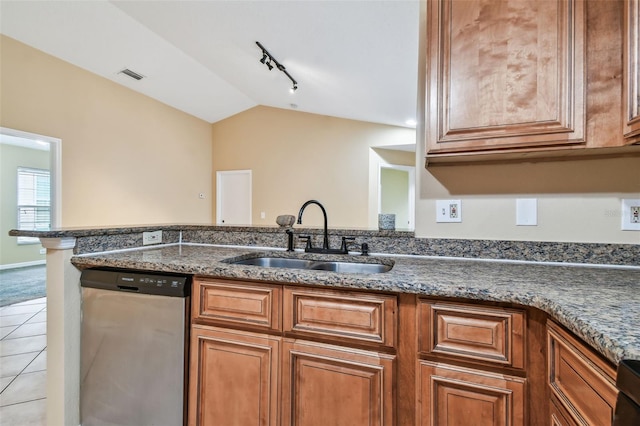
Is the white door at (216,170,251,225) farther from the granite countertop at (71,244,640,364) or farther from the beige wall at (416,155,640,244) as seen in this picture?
the beige wall at (416,155,640,244)

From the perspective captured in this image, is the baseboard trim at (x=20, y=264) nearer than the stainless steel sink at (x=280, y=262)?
No

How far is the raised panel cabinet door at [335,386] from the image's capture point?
1054 mm

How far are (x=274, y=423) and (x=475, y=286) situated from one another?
90 centimetres

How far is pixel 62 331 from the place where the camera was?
1.45 meters

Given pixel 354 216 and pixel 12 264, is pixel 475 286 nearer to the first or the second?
pixel 354 216

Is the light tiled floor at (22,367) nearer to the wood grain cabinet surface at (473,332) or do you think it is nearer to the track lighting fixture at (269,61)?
the wood grain cabinet surface at (473,332)

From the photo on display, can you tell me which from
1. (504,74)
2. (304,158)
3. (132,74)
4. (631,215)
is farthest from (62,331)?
(304,158)

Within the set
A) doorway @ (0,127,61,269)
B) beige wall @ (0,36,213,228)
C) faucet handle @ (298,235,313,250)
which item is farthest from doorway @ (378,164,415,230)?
doorway @ (0,127,61,269)

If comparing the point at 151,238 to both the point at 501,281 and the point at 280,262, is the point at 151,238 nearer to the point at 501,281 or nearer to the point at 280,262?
the point at 280,262

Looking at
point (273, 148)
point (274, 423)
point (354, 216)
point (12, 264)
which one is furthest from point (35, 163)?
point (274, 423)

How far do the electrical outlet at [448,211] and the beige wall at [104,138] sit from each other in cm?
442

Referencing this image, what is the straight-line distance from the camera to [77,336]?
1498 mm

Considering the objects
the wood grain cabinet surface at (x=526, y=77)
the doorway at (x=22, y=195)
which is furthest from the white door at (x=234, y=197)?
the wood grain cabinet surface at (x=526, y=77)

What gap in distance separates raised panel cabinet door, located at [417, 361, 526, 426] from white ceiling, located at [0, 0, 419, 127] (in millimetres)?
2276
